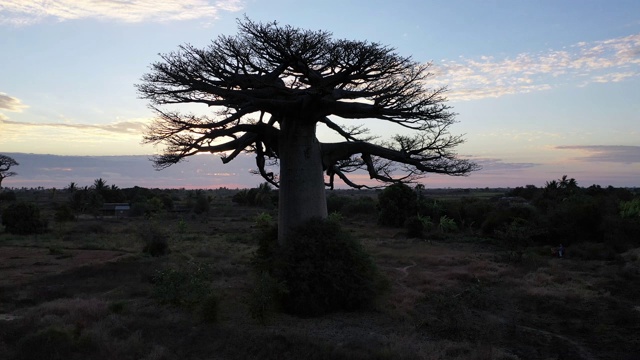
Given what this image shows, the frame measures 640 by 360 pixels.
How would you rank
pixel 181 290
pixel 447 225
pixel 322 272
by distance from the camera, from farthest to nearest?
pixel 447 225 < pixel 181 290 < pixel 322 272

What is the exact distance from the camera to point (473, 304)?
11727 millimetres

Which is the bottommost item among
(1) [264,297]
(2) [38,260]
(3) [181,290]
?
(2) [38,260]

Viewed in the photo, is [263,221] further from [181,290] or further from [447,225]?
[447,225]

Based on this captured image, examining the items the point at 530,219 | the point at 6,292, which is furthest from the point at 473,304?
the point at 530,219

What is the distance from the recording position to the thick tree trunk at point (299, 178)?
1075 cm

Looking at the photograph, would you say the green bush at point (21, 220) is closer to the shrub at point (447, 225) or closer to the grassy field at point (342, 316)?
the grassy field at point (342, 316)

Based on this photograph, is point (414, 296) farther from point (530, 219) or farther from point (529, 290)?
point (530, 219)

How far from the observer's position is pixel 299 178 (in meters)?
10.8

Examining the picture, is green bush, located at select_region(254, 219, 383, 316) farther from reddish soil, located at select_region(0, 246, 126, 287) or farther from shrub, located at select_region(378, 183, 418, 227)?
shrub, located at select_region(378, 183, 418, 227)

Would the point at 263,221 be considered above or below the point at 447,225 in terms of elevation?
above

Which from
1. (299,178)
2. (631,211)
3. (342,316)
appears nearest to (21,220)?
(299,178)

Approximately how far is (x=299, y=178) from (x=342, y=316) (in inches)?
119

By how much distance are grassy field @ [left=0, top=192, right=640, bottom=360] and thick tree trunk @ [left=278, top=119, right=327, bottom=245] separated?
6.50 ft

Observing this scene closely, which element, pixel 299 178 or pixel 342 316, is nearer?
pixel 342 316
